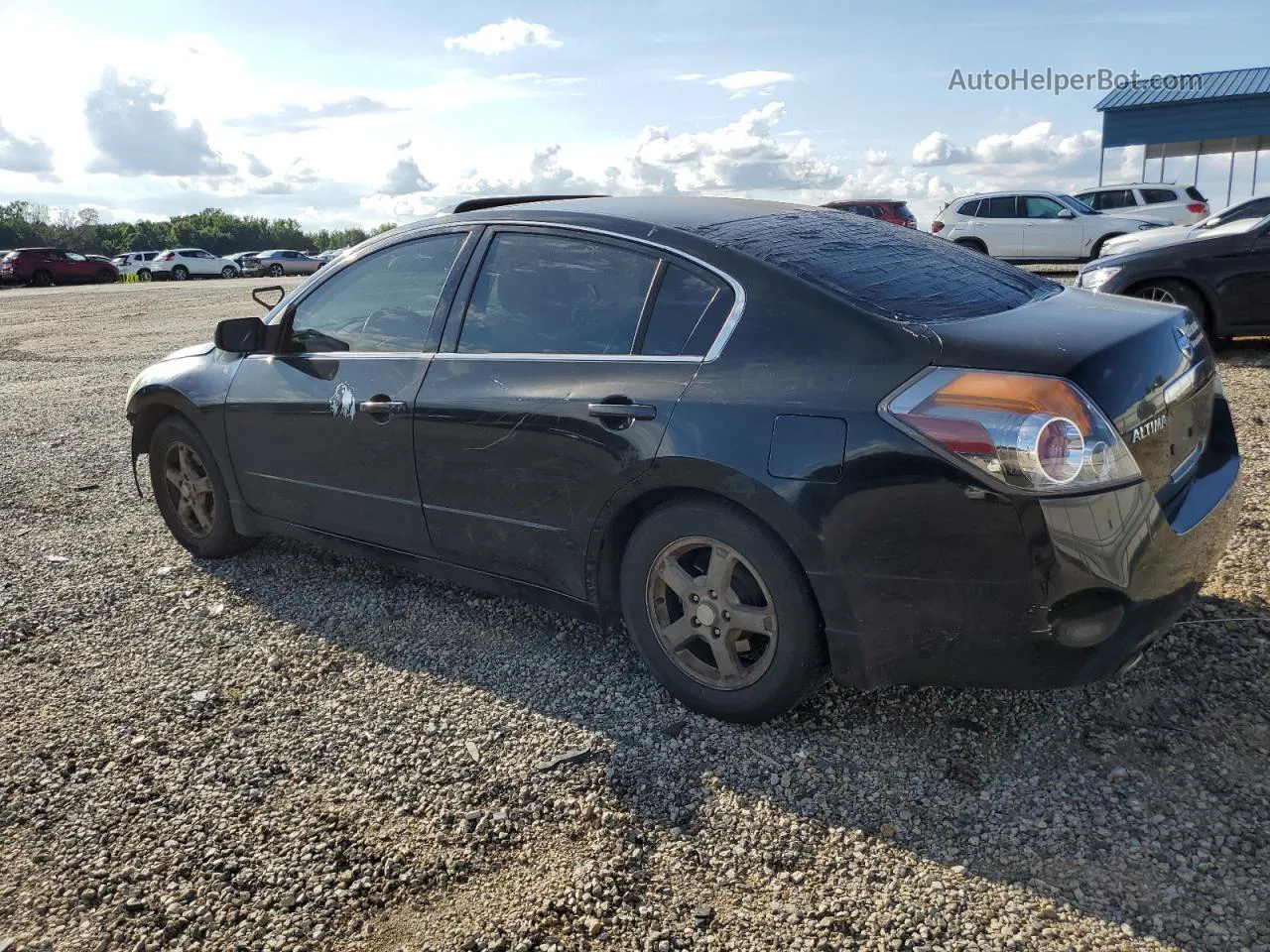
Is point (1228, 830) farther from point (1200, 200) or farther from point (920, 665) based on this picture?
point (1200, 200)

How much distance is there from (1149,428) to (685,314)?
4.37 ft

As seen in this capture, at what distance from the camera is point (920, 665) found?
274cm

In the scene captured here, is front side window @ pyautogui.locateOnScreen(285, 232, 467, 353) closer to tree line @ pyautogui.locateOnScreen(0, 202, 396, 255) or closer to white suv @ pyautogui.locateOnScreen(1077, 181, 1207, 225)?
white suv @ pyautogui.locateOnScreen(1077, 181, 1207, 225)

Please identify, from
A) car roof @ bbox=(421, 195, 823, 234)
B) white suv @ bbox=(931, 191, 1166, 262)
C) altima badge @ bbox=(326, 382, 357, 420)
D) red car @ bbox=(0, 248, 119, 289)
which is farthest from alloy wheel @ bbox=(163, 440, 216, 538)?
red car @ bbox=(0, 248, 119, 289)

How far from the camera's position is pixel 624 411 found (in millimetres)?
3096

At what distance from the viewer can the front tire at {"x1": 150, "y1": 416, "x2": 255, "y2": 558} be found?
4.76m

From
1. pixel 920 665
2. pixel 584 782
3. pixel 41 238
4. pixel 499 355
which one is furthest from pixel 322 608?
pixel 41 238

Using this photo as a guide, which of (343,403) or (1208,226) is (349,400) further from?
(1208,226)

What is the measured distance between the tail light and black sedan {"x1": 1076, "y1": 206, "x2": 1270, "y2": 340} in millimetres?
6823

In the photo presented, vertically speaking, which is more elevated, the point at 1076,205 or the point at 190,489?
the point at 1076,205

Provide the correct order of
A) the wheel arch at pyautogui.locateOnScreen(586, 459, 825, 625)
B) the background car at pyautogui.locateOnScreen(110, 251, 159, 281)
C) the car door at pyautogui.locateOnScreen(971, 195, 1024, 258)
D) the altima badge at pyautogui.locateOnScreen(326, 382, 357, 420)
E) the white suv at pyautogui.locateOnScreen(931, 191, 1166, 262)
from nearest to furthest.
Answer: the wheel arch at pyautogui.locateOnScreen(586, 459, 825, 625) → the altima badge at pyautogui.locateOnScreen(326, 382, 357, 420) → the white suv at pyautogui.locateOnScreen(931, 191, 1166, 262) → the car door at pyautogui.locateOnScreen(971, 195, 1024, 258) → the background car at pyautogui.locateOnScreen(110, 251, 159, 281)

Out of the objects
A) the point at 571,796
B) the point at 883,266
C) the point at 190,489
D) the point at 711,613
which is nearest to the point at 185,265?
the point at 190,489

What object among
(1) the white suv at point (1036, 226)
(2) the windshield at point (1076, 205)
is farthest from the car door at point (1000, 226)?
(2) the windshield at point (1076, 205)

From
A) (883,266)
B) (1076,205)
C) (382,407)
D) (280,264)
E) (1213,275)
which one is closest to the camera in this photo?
(883,266)
